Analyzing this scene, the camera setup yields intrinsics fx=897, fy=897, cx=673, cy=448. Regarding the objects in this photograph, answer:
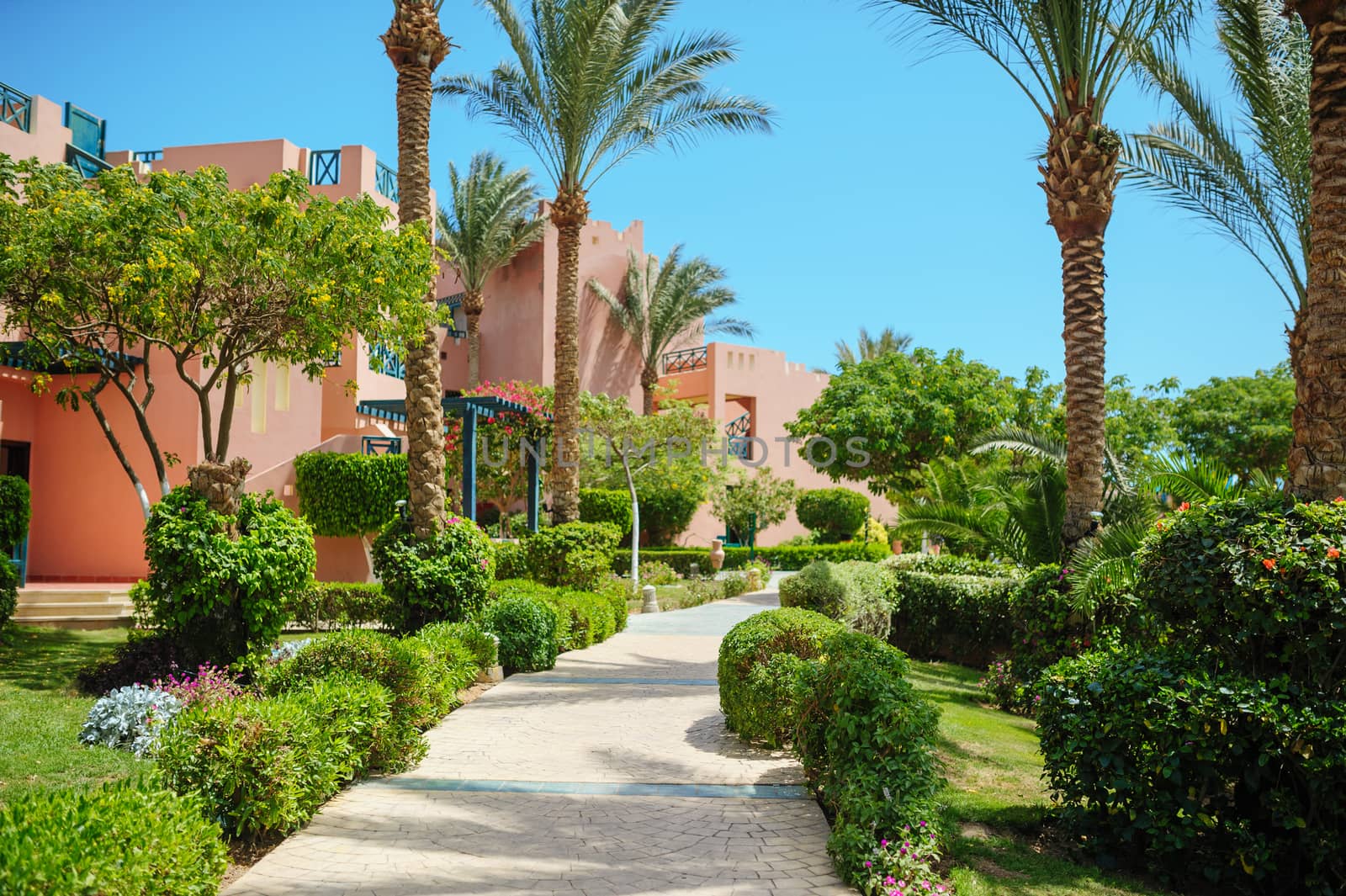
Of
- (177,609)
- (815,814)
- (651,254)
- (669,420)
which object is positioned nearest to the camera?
(815,814)

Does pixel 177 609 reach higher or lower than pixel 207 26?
lower

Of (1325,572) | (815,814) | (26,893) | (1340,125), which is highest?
(1340,125)

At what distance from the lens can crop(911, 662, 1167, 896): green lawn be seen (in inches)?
190

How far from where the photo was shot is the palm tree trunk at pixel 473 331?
3144 centimetres

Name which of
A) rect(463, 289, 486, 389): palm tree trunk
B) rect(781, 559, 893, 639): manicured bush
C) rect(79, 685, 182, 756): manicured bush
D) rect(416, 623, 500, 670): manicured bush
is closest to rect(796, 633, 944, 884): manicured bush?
rect(416, 623, 500, 670): manicured bush

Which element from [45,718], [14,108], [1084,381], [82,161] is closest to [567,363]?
[1084,381]

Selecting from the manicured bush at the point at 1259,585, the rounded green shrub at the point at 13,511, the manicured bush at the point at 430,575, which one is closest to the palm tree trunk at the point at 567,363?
the manicured bush at the point at 430,575

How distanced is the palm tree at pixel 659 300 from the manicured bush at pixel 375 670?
25767 millimetres

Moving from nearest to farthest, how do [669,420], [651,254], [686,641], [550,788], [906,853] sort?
[906,853]
[550,788]
[686,641]
[669,420]
[651,254]

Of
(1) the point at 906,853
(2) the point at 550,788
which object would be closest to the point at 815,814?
(1) the point at 906,853

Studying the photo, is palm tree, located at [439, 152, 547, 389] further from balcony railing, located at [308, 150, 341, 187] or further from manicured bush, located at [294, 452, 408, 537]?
manicured bush, located at [294, 452, 408, 537]

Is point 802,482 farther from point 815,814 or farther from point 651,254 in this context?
point 815,814

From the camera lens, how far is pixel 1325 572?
4891mm

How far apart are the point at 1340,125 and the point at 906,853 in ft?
18.4
